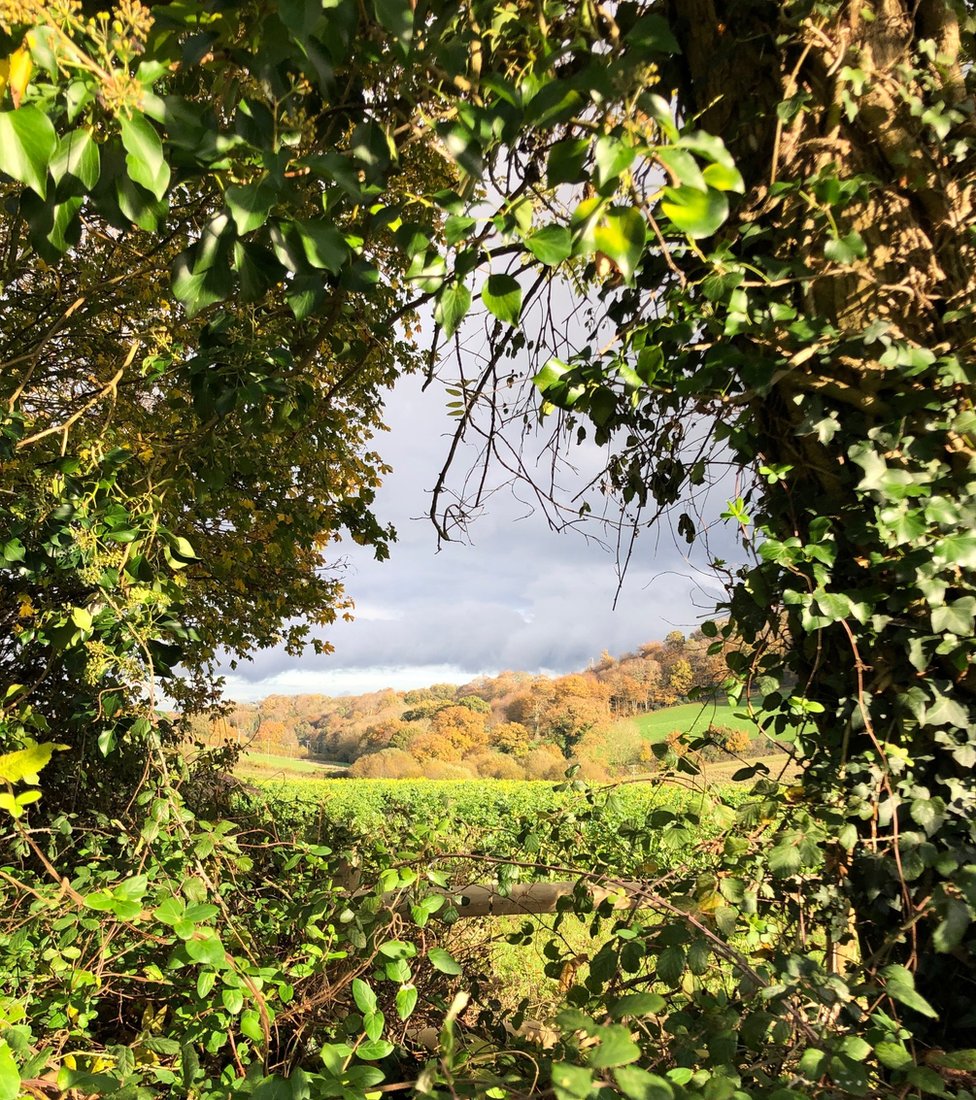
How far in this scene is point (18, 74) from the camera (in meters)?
0.76

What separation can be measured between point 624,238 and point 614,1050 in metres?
0.82

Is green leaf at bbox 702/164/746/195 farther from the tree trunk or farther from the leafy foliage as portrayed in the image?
the tree trunk

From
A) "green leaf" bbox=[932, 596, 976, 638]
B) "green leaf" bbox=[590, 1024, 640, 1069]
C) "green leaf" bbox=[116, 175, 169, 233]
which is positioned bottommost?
"green leaf" bbox=[590, 1024, 640, 1069]

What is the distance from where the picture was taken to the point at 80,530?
1903 mm

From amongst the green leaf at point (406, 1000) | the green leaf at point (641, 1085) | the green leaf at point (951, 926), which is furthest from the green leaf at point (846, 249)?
the green leaf at point (406, 1000)

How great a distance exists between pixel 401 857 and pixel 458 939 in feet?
4.26

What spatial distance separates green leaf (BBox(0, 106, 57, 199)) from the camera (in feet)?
2.45

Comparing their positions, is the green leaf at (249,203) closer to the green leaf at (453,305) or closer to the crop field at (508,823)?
the green leaf at (453,305)

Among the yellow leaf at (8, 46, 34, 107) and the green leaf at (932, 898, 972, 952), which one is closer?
the yellow leaf at (8, 46, 34, 107)

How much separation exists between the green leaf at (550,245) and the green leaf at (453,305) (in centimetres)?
18

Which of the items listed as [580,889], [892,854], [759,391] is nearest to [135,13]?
[759,391]

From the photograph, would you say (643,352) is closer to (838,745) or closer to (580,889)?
(838,745)

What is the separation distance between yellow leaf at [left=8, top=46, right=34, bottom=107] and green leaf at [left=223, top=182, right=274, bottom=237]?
0.76ft

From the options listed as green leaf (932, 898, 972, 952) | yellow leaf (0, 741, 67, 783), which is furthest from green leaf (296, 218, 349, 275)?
green leaf (932, 898, 972, 952)
